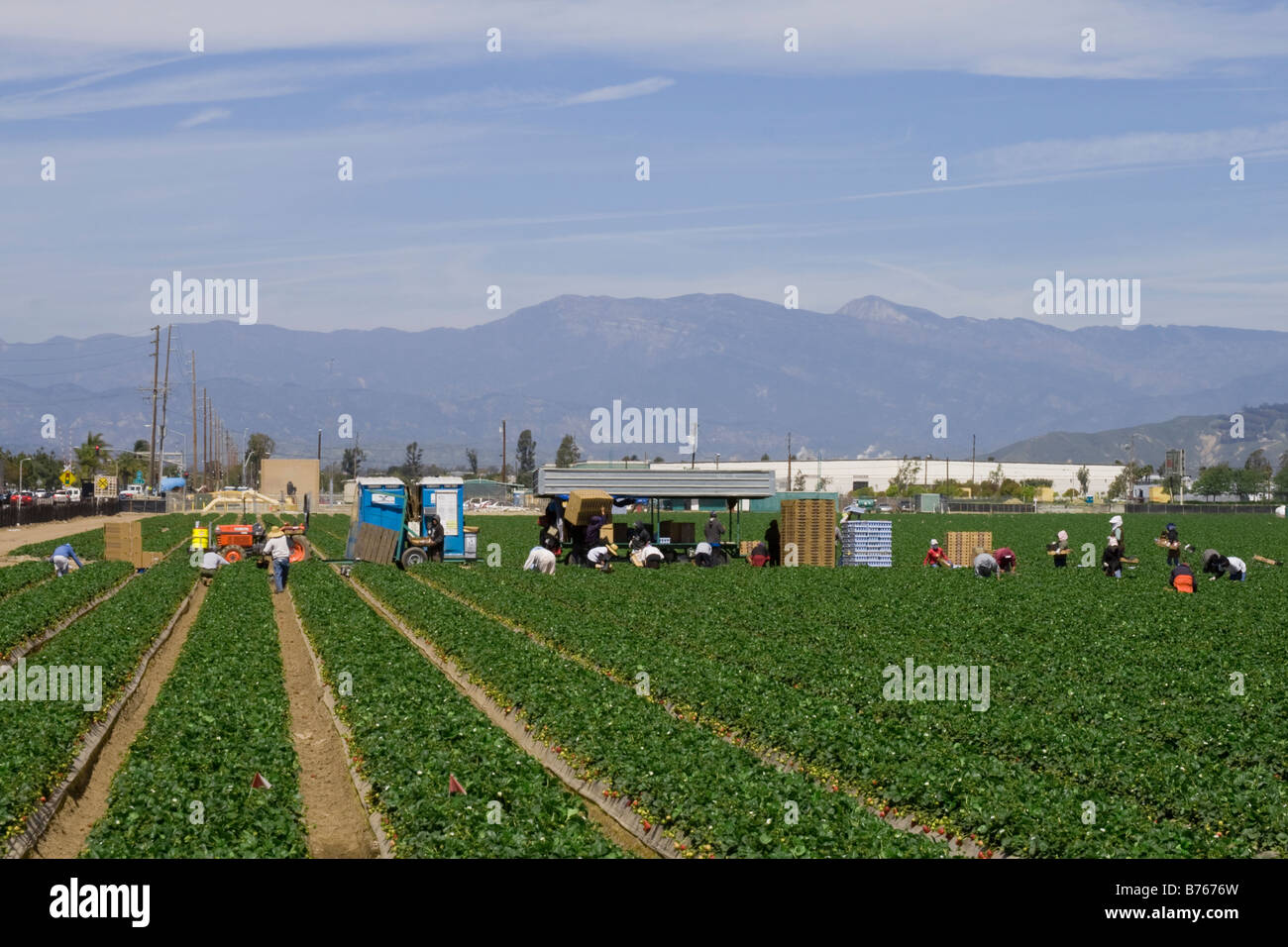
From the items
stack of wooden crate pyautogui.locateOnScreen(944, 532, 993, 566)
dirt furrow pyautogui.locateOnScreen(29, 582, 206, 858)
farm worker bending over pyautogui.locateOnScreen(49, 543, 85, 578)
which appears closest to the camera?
dirt furrow pyautogui.locateOnScreen(29, 582, 206, 858)

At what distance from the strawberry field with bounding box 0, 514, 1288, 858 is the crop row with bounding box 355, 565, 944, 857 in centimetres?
4

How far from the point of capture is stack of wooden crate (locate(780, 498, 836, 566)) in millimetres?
42969

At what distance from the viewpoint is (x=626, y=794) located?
1308 cm

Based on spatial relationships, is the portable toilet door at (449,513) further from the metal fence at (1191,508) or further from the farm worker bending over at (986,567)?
→ the metal fence at (1191,508)

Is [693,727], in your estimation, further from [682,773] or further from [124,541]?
[124,541]

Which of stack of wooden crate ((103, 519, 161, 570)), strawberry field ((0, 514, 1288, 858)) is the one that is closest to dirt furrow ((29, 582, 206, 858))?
strawberry field ((0, 514, 1288, 858))

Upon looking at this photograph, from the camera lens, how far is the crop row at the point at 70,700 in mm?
13047

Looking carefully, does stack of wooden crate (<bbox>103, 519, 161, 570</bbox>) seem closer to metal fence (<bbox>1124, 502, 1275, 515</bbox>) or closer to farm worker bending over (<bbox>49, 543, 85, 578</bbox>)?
farm worker bending over (<bbox>49, 543, 85, 578</bbox>)

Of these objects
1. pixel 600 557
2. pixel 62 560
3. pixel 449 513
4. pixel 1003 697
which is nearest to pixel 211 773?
pixel 1003 697

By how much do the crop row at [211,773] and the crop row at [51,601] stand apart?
15.9 ft

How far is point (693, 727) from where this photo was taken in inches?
612

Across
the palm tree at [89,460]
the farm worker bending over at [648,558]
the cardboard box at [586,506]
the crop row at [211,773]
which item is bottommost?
the crop row at [211,773]

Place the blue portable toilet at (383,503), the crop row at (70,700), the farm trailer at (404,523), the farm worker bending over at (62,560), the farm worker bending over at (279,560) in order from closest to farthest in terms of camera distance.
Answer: the crop row at (70,700)
the farm worker bending over at (279,560)
the farm worker bending over at (62,560)
the blue portable toilet at (383,503)
the farm trailer at (404,523)

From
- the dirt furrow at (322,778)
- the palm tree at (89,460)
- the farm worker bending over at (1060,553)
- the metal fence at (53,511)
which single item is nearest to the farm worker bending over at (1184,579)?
the farm worker bending over at (1060,553)
